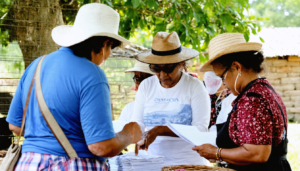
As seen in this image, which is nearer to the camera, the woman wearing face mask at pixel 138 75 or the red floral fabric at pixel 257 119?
the red floral fabric at pixel 257 119

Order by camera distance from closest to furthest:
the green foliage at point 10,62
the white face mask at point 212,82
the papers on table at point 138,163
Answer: the papers on table at point 138,163, the white face mask at point 212,82, the green foliage at point 10,62

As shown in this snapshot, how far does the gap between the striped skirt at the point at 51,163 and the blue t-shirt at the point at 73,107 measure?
0.09ft

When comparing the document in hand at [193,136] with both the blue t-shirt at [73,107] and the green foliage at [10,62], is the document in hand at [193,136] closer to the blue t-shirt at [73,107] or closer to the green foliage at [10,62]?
the blue t-shirt at [73,107]

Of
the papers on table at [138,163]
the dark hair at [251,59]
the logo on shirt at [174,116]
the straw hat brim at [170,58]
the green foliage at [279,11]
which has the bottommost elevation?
the papers on table at [138,163]

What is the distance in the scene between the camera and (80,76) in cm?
163

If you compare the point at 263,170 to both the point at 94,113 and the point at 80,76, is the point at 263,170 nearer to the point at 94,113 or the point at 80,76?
the point at 94,113

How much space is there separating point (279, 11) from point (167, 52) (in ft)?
143

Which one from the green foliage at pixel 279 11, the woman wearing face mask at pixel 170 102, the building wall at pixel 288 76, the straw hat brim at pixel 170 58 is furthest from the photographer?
the green foliage at pixel 279 11

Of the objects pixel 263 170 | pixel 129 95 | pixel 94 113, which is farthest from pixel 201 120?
pixel 129 95

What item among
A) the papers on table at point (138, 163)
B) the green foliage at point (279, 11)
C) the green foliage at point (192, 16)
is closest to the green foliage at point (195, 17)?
the green foliage at point (192, 16)

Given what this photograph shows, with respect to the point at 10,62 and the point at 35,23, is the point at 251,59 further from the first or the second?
the point at 10,62

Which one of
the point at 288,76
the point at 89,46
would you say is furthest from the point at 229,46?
the point at 288,76

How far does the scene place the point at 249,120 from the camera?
1.81 meters

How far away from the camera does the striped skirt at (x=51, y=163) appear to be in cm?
160
